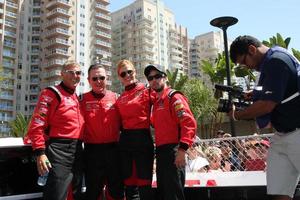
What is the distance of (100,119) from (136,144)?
1.76 ft

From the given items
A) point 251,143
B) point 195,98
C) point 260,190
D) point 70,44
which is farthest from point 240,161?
point 70,44

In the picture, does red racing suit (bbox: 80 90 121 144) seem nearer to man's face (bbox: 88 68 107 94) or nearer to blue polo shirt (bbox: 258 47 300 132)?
man's face (bbox: 88 68 107 94)

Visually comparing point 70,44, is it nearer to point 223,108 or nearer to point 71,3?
point 71,3

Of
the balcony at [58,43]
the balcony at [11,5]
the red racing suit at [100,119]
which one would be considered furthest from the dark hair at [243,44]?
the balcony at [11,5]

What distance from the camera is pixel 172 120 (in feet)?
12.7

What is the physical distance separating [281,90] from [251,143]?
1.35m

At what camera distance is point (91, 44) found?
8200 centimetres

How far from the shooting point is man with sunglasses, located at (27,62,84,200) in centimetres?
356

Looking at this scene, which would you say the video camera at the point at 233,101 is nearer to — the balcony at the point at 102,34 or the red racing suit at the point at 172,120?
the red racing suit at the point at 172,120

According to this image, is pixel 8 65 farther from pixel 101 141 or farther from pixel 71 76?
pixel 101 141

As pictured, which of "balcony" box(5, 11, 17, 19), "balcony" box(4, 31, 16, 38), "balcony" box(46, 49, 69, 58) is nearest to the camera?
"balcony" box(4, 31, 16, 38)

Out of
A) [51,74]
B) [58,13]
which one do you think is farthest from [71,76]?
[58,13]

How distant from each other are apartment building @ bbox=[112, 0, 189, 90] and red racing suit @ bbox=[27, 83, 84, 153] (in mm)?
82437

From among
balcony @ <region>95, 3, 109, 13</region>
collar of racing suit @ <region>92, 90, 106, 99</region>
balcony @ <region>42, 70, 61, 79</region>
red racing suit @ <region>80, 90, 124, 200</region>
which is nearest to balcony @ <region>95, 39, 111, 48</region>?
balcony @ <region>95, 3, 109, 13</region>
